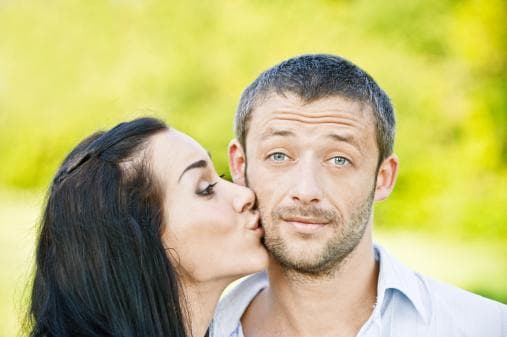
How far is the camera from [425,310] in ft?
8.32

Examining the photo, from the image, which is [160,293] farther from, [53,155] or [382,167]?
[53,155]

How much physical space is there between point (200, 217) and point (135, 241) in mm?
233

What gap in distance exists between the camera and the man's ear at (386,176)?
2.79m

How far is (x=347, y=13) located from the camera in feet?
36.5

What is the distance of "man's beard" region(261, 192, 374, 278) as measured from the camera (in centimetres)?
255

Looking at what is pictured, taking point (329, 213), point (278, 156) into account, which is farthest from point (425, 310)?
point (278, 156)

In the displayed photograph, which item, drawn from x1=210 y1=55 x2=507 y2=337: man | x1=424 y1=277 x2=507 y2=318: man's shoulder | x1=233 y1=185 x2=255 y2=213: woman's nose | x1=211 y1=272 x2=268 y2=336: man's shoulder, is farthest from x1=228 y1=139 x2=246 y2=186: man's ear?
x1=424 y1=277 x2=507 y2=318: man's shoulder

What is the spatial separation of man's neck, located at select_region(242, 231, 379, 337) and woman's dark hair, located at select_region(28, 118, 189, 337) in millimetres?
495

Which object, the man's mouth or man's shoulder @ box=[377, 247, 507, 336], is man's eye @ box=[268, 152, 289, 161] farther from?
man's shoulder @ box=[377, 247, 507, 336]

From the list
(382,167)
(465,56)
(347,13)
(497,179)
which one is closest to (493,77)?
(465,56)

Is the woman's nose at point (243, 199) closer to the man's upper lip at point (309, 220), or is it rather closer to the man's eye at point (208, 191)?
the man's eye at point (208, 191)

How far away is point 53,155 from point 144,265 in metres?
9.25

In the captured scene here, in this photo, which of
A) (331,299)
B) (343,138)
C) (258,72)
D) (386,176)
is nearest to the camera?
(343,138)

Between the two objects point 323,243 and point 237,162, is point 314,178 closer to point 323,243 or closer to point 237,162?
point 323,243
